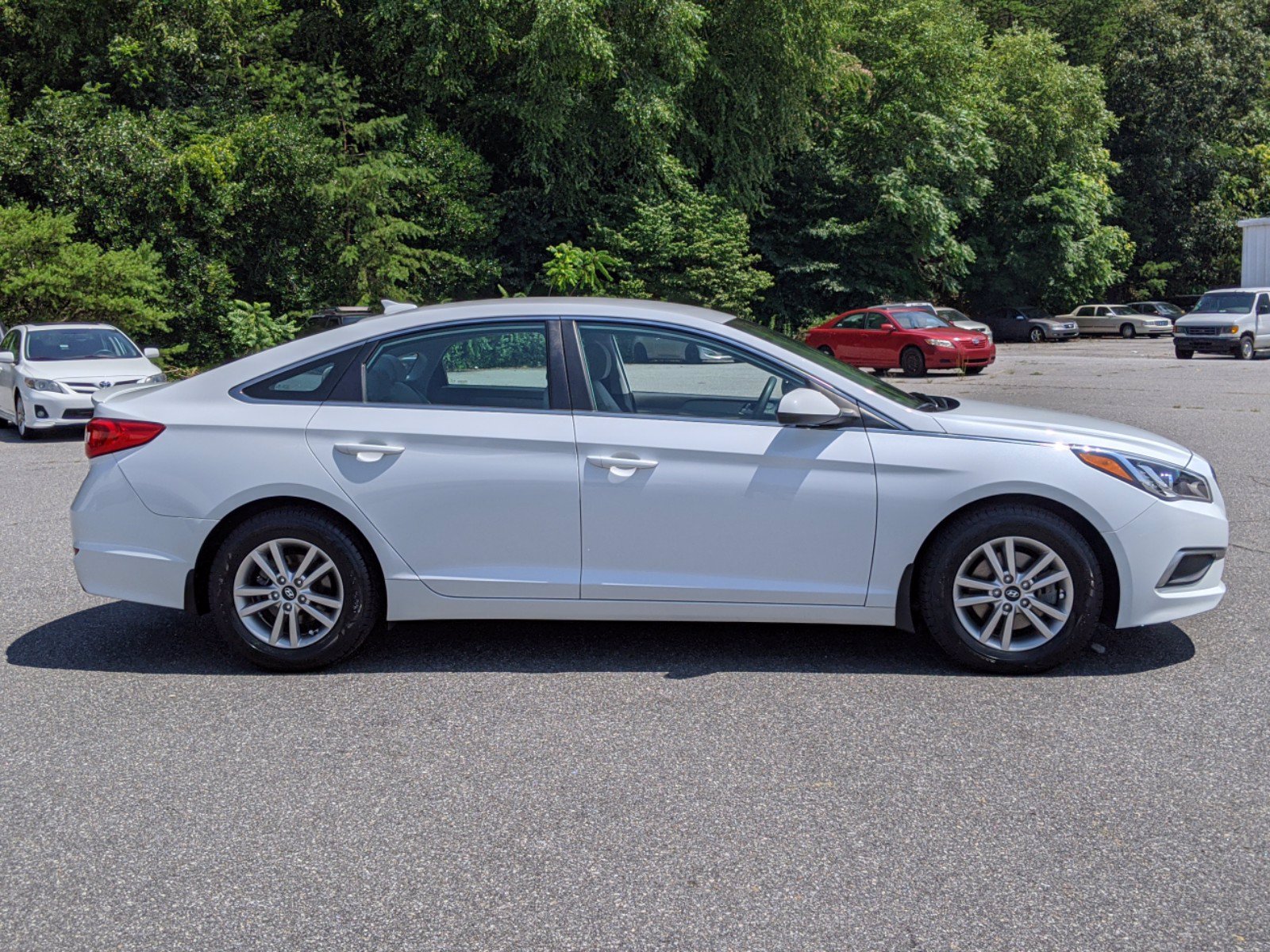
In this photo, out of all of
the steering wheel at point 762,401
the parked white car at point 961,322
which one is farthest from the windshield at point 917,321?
the steering wheel at point 762,401

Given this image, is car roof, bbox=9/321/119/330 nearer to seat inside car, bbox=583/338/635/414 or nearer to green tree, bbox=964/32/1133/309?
seat inside car, bbox=583/338/635/414

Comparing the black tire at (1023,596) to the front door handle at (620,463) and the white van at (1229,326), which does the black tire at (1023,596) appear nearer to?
the front door handle at (620,463)

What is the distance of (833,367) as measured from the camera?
218 inches

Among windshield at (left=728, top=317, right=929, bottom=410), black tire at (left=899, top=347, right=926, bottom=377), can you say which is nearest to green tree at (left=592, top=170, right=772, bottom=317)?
black tire at (left=899, top=347, right=926, bottom=377)

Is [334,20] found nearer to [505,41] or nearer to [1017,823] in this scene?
[505,41]

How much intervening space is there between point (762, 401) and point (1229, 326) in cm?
2891

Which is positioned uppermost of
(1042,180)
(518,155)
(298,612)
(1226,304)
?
(1042,180)

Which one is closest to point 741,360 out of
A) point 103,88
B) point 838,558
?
point 838,558

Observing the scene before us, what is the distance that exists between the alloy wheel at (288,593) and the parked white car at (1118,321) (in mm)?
46742

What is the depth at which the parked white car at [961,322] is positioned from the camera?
27.4 metres

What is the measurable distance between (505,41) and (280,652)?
27.2 m

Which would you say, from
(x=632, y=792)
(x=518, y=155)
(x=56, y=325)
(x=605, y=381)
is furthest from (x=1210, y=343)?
(x=632, y=792)

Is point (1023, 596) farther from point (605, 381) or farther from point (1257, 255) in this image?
point (1257, 255)

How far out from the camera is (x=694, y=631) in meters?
6.01
